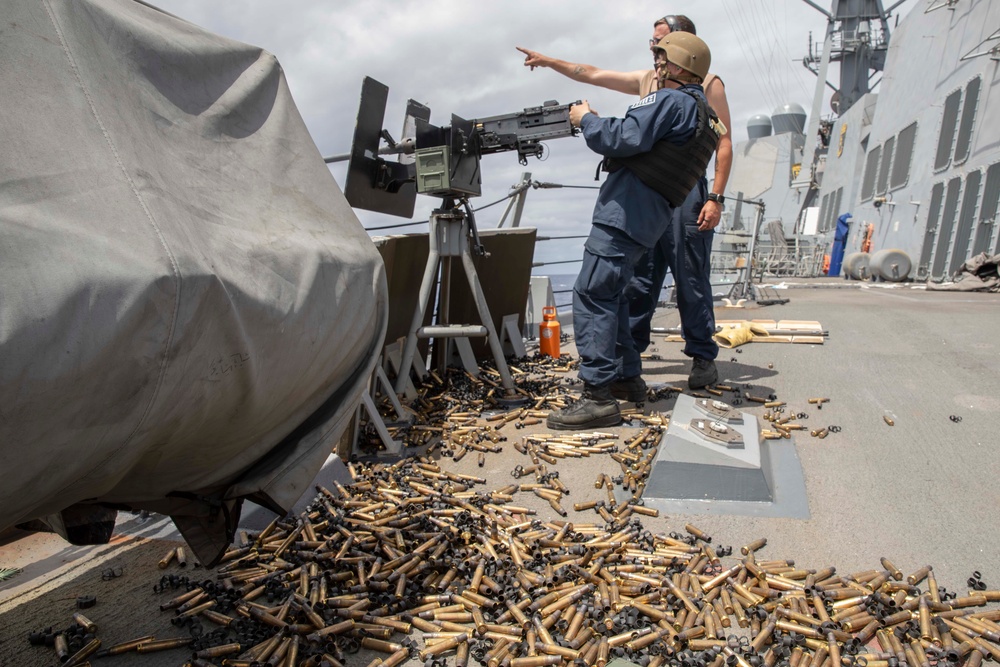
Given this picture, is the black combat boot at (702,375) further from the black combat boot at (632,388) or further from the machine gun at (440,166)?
the machine gun at (440,166)

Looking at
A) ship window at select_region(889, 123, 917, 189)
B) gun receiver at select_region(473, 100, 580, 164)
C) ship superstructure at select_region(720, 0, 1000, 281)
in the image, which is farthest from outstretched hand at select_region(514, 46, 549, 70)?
ship window at select_region(889, 123, 917, 189)

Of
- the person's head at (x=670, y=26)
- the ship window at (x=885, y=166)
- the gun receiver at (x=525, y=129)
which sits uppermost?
the ship window at (x=885, y=166)

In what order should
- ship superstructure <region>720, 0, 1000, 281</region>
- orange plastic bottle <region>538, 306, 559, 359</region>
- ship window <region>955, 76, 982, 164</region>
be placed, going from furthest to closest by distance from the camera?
ship window <region>955, 76, 982, 164</region>
ship superstructure <region>720, 0, 1000, 281</region>
orange plastic bottle <region>538, 306, 559, 359</region>

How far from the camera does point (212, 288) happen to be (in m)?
1.39

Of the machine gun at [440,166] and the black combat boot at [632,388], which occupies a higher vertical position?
the machine gun at [440,166]

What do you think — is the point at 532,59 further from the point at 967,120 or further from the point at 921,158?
the point at 921,158

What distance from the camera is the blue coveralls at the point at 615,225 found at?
13.8ft

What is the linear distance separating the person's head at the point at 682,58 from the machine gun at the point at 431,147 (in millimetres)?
741

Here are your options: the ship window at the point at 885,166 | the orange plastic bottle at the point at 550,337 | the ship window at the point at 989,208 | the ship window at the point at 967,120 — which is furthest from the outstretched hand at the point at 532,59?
the ship window at the point at 885,166

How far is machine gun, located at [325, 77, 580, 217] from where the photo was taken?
16.2 ft

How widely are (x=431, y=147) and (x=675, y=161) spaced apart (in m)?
1.92

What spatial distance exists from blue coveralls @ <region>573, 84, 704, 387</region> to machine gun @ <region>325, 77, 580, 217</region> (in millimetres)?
653

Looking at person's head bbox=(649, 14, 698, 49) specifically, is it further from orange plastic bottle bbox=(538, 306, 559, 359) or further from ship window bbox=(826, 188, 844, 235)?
ship window bbox=(826, 188, 844, 235)

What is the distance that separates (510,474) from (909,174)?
69.8 ft
